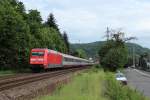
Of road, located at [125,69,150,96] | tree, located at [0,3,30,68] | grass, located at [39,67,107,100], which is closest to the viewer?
grass, located at [39,67,107,100]

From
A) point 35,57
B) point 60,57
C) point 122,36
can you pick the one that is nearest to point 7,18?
point 35,57

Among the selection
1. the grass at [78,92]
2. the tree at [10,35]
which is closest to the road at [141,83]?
the grass at [78,92]

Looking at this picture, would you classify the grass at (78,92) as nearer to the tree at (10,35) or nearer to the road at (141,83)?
the road at (141,83)

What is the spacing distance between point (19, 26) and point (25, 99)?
4274 centimetres

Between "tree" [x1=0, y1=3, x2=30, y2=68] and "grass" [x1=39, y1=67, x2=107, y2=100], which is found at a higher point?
"tree" [x1=0, y1=3, x2=30, y2=68]

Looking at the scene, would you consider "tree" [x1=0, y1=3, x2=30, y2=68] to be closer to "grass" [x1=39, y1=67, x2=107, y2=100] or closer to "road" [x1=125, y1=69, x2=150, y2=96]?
"road" [x1=125, y1=69, x2=150, y2=96]

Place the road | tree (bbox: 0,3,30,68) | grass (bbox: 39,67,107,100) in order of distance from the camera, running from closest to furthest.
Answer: grass (bbox: 39,67,107,100) < the road < tree (bbox: 0,3,30,68)

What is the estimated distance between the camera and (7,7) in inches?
2530

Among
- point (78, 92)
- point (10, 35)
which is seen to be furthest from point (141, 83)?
point (78, 92)

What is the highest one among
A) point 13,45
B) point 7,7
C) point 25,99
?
point 7,7

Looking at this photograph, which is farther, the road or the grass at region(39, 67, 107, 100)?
the road

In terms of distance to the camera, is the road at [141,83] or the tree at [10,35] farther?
the tree at [10,35]

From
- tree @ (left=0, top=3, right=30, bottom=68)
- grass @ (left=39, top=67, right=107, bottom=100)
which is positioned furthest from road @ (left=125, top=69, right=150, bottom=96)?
tree @ (left=0, top=3, right=30, bottom=68)

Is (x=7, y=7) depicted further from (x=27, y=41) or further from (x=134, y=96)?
(x=134, y=96)
